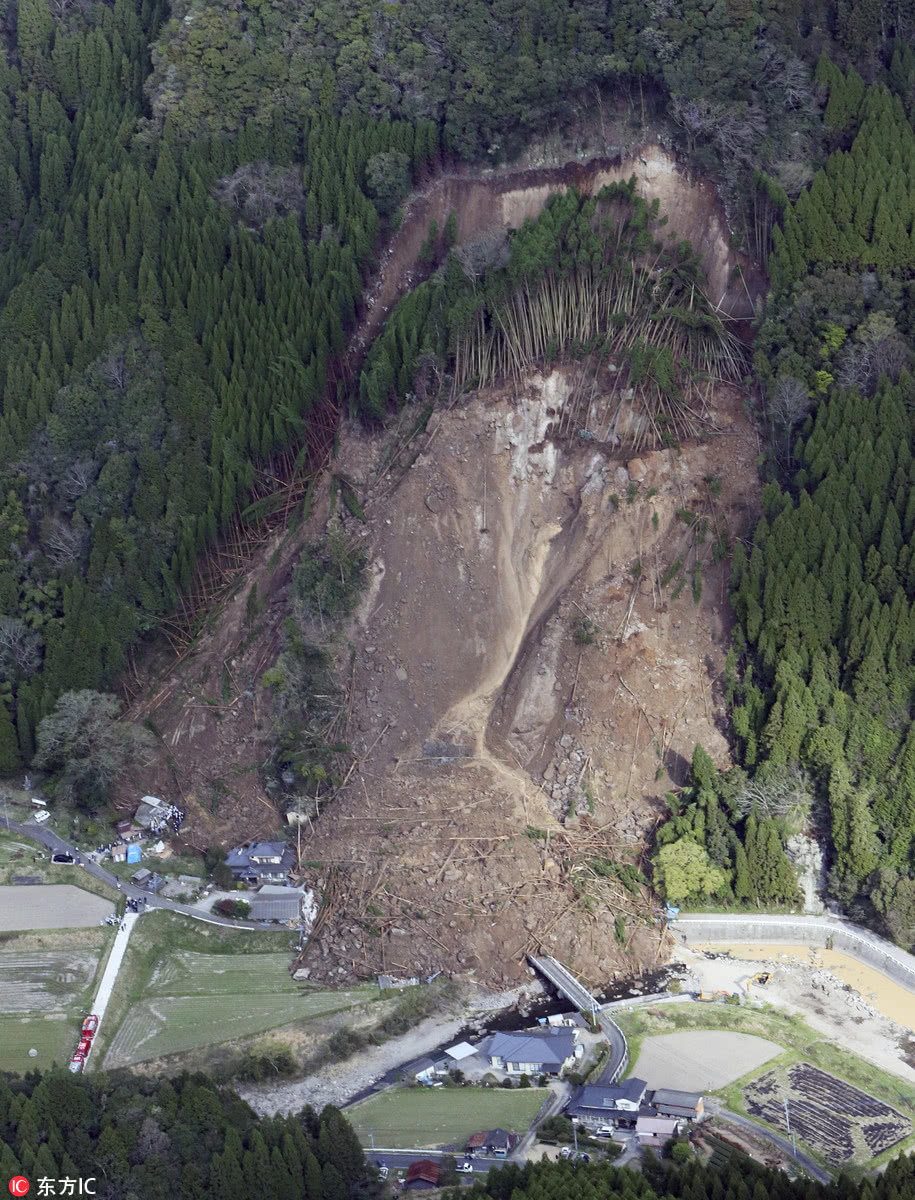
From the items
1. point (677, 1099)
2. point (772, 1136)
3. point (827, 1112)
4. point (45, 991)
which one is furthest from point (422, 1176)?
point (45, 991)

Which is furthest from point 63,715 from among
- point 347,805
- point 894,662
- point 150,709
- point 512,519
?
point 894,662

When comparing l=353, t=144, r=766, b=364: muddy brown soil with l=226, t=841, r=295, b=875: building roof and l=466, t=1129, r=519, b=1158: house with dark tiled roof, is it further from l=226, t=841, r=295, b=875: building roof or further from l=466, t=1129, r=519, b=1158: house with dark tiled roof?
l=466, t=1129, r=519, b=1158: house with dark tiled roof

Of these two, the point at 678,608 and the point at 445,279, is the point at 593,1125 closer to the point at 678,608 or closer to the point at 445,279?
the point at 678,608

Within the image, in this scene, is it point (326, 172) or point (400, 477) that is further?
point (326, 172)

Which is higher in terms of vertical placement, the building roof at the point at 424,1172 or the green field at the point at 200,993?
the building roof at the point at 424,1172

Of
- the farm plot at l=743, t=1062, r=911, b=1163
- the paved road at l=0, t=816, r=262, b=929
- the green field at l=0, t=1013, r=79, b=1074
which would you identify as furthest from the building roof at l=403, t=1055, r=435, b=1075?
the green field at l=0, t=1013, r=79, b=1074

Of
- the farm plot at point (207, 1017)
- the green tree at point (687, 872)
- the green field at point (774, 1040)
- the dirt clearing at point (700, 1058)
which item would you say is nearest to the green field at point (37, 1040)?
the farm plot at point (207, 1017)

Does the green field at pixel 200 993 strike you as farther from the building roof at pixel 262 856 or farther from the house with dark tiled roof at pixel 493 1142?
the house with dark tiled roof at pixel 493 1142
